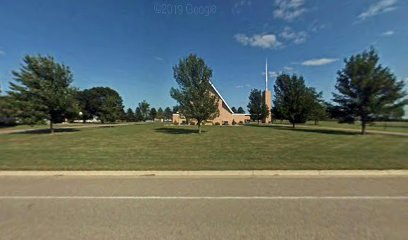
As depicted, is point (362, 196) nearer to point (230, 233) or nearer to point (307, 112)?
point (230, 233)

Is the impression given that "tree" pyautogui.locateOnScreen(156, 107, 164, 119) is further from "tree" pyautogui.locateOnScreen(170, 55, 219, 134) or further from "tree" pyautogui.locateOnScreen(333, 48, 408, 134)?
"tree" pyautogui.locateOnScreen(333, 48, 408, 134)

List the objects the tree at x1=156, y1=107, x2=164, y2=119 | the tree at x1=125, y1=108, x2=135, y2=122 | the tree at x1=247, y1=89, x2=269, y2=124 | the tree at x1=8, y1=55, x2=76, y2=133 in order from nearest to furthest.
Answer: the tree at x1=8, y1=55, x2=76, y2=133 → the tree at x1=247, y1=89, x2=269, y2=124 → the tree at x1=125, y1=108, x2=135, y2=122 → the tree at x1=156, y1=107, x2=164, y2=119

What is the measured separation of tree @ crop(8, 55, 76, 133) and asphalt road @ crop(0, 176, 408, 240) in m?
19.4

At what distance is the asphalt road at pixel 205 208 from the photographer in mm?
3955

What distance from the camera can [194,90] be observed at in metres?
25.8

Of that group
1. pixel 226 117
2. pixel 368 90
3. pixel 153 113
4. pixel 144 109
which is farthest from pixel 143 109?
pixel 368 90

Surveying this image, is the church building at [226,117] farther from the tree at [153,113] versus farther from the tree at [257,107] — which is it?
the tree at [153,113]

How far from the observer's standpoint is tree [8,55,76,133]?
79.8 ft

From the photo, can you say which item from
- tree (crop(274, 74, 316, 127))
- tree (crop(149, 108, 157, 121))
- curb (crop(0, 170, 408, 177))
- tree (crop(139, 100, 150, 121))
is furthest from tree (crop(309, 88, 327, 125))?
tree (crop(149, 108, 157, 121))

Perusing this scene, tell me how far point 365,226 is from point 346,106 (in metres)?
25.1

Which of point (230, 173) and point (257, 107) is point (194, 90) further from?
point (257, 107)

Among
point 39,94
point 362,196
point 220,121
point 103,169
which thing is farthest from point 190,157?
point 220,121

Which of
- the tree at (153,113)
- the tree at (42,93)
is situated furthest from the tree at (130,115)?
the tree at (42,93)

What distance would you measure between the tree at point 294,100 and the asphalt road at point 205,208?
108 feet
